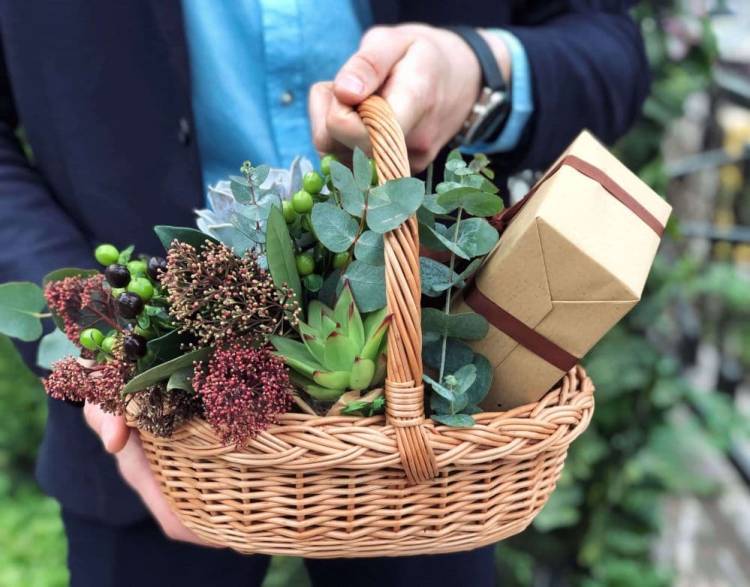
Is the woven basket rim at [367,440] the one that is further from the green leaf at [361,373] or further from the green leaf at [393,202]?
the green leaf at [393,202]

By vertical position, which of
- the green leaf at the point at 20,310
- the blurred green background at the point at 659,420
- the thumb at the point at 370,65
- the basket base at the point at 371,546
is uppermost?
the thumb at the point at 370,65

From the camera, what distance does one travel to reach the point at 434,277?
73 cm

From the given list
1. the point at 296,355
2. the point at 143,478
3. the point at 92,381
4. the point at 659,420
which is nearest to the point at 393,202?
the point at 296,355

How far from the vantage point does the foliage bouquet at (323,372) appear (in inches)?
26.0

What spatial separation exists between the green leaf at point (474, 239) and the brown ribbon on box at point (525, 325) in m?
0.05

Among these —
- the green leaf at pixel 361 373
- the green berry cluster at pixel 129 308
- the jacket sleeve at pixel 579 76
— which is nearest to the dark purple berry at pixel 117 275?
the green berry cluster at pixel 129 308

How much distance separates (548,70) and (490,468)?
0.55m

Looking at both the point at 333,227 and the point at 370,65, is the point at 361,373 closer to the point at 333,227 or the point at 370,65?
the point at 333,227

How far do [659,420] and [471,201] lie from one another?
144cm

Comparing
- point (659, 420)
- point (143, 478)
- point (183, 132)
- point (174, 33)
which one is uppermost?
point (174, 33)

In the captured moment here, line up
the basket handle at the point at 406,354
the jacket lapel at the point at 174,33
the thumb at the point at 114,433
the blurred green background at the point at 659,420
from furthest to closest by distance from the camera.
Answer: the blurred green background at the point at 659,420 < the jacket lapel at the point at 174,33 < the thumb at the point at 114,433 < the basket handle at the point at 406,354

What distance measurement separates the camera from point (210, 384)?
2.16 ft

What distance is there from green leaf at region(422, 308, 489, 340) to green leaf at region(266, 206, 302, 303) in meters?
0.11

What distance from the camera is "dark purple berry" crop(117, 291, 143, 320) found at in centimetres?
69
